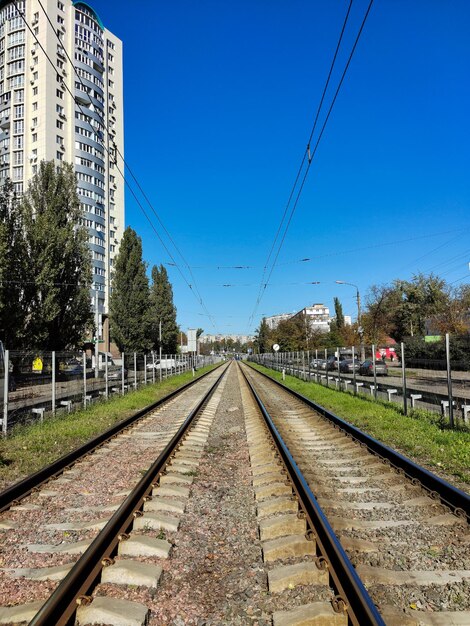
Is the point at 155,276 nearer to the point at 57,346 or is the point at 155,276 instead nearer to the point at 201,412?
the point at 57,346

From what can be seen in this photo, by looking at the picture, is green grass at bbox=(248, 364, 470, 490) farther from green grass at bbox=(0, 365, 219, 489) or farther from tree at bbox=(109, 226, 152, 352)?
tree at bbox=(109, 226, 152, 352)

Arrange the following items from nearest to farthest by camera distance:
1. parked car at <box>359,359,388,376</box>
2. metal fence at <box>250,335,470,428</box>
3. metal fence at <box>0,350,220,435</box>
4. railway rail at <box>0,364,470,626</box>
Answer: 1. railway rail at <box>0,364,470,626</box>
2. metal fence at <box>250,335,470,428</box>
3. metal fence at <box>0,350,220,435</box>
4. parked car at <box>359,359,388,376</box>

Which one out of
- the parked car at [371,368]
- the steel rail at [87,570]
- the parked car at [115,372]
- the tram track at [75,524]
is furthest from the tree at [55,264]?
the steel rail at [87,570]

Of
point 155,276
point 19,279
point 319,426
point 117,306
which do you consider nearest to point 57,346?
point 19,279

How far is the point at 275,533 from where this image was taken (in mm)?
4750

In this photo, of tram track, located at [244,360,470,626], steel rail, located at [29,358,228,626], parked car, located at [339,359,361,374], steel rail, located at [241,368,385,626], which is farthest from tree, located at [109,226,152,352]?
steel rail, located at [241,368,385,626]

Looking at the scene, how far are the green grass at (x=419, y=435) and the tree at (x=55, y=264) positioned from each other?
21.9m

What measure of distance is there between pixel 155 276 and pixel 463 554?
67407 mm

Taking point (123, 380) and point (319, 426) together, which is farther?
point (123, 380)

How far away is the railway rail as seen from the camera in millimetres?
3309

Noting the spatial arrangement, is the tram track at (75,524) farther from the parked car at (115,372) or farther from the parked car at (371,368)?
the parked car at (115,372)

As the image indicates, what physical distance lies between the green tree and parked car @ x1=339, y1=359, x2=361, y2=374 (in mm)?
19078

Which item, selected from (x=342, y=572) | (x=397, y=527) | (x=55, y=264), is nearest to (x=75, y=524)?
(x=342, y=572)

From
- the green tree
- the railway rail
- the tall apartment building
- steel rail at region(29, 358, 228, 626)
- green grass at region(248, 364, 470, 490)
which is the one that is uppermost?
the tall apartment building
